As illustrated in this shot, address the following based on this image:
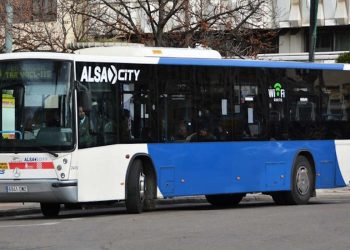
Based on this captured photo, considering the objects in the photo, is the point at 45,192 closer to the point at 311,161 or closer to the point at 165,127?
the point at 165,127

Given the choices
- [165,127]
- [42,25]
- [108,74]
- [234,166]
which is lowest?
[234,166]

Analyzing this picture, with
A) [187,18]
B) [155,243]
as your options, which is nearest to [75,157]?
[155,243]

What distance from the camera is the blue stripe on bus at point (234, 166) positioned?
16.6 m

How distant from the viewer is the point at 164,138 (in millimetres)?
16547

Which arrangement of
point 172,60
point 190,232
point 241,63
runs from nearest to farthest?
point 190,232, point 172,60, point 241,63

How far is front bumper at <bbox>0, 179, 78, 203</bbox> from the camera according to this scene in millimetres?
14758

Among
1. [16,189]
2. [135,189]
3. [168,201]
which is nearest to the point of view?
[16,189]

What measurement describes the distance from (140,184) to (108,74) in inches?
85.4

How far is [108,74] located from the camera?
15703mm

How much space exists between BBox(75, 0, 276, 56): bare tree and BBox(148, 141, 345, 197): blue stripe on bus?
21.7 feet

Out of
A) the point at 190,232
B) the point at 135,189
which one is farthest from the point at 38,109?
the point at 190,232

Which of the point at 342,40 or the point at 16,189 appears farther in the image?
the point at 342,40

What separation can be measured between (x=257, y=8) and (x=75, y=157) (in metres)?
12.1

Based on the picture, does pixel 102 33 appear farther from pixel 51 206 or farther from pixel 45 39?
pixel 51 206
